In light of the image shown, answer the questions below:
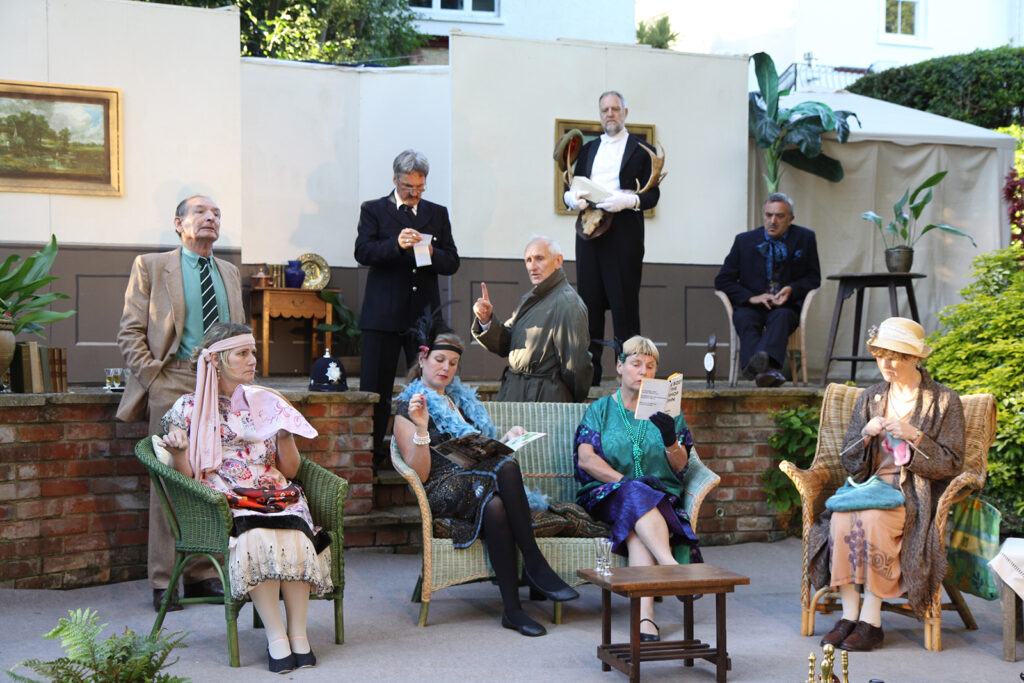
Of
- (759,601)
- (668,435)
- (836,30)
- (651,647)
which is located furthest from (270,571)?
(836,30)

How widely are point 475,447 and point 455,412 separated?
0.72ft

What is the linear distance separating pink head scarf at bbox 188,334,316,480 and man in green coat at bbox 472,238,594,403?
128 centimetres

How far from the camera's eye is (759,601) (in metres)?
5.04

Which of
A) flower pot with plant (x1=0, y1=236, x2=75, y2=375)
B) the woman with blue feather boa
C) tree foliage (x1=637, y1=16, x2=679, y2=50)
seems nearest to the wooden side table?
flower pot with plant (x1=0, y1=236, x2=75, y2=375)

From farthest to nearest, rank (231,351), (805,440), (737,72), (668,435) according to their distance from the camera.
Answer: (737,72)
(805,440)
(668,435)
(231,351)

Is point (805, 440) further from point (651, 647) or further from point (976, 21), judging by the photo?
point (976, 21)

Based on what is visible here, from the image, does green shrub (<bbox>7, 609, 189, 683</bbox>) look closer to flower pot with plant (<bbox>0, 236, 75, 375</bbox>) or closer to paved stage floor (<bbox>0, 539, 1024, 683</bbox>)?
paved stage floor (<bbox>0, 539, 1024, 683</bbox>)

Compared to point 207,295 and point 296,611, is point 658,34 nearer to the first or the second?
point 207,295

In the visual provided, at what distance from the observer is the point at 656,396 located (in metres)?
4.38

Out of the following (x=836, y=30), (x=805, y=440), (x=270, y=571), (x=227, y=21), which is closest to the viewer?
(x=270, y=571)

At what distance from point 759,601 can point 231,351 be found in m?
2.73

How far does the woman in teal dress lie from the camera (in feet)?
14.7

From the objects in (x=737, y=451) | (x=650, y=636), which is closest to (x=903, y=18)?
(x=737, y=451)

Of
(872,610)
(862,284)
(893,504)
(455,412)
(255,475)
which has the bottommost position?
(872,610)
